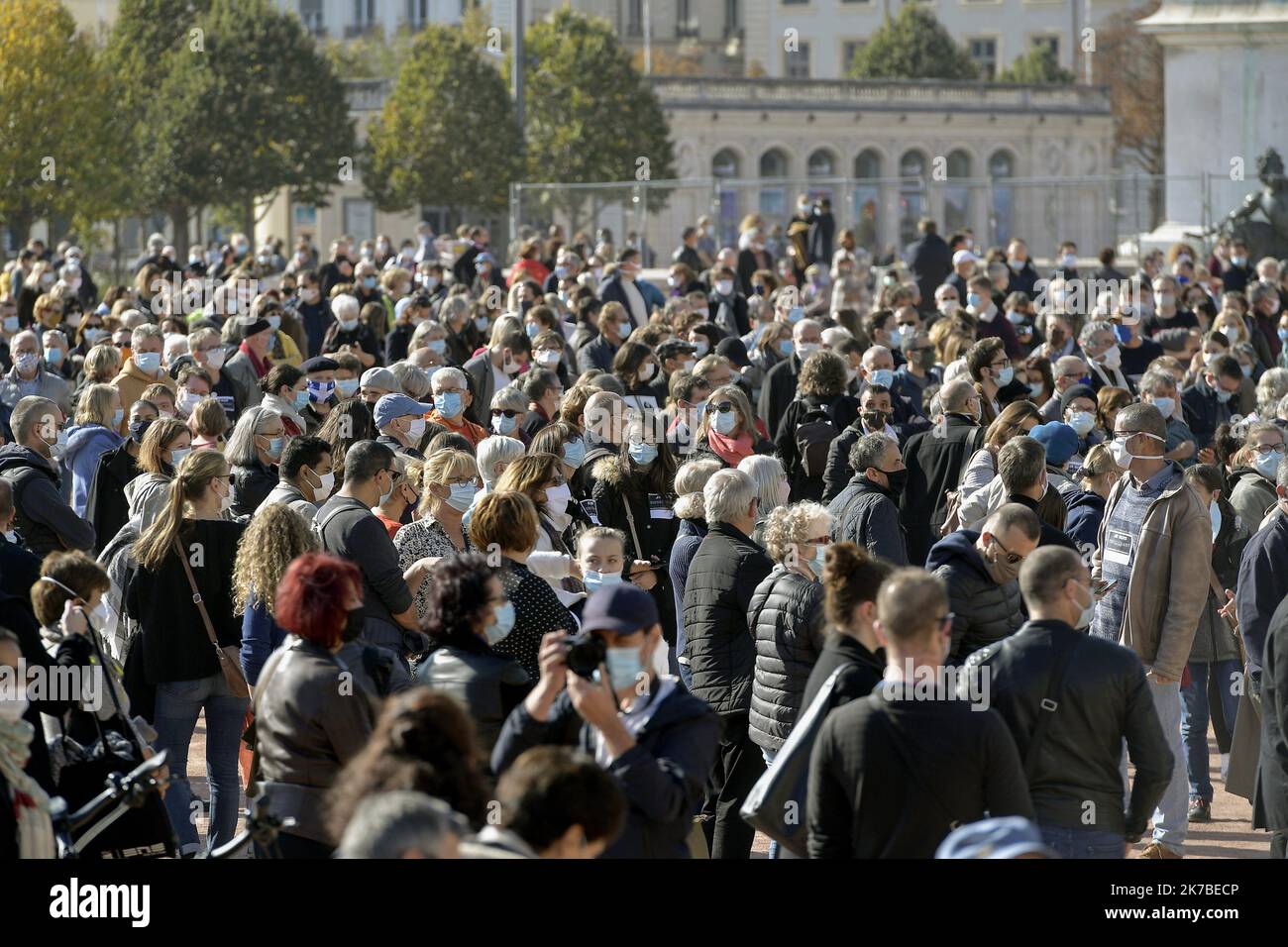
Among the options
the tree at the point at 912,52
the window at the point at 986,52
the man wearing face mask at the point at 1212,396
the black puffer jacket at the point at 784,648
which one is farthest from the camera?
the window at the point at 986,52

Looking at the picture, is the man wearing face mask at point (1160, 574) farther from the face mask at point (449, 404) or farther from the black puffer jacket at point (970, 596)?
the face mask at point (449, 404)

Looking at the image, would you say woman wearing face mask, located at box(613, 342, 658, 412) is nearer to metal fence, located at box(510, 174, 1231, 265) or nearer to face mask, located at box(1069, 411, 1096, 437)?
face mask, located at box(1069, 411, 1096, 437)

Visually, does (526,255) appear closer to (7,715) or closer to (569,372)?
(569,372)

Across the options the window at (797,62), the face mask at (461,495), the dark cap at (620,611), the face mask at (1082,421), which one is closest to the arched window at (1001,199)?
the window at (797,62)

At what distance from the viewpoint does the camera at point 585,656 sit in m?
5.87

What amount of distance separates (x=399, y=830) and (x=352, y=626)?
8.58 ft

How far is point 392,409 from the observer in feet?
37.4

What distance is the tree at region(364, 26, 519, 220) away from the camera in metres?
53.5

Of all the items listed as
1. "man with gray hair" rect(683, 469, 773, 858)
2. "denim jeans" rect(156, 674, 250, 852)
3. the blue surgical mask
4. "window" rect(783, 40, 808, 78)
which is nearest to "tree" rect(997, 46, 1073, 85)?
"window" rect(783, 40, 808, 78)

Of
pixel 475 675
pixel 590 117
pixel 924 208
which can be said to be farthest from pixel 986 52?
pixel 475 675

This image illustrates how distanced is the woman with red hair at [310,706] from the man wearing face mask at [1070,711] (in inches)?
76.9

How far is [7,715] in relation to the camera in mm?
6465
